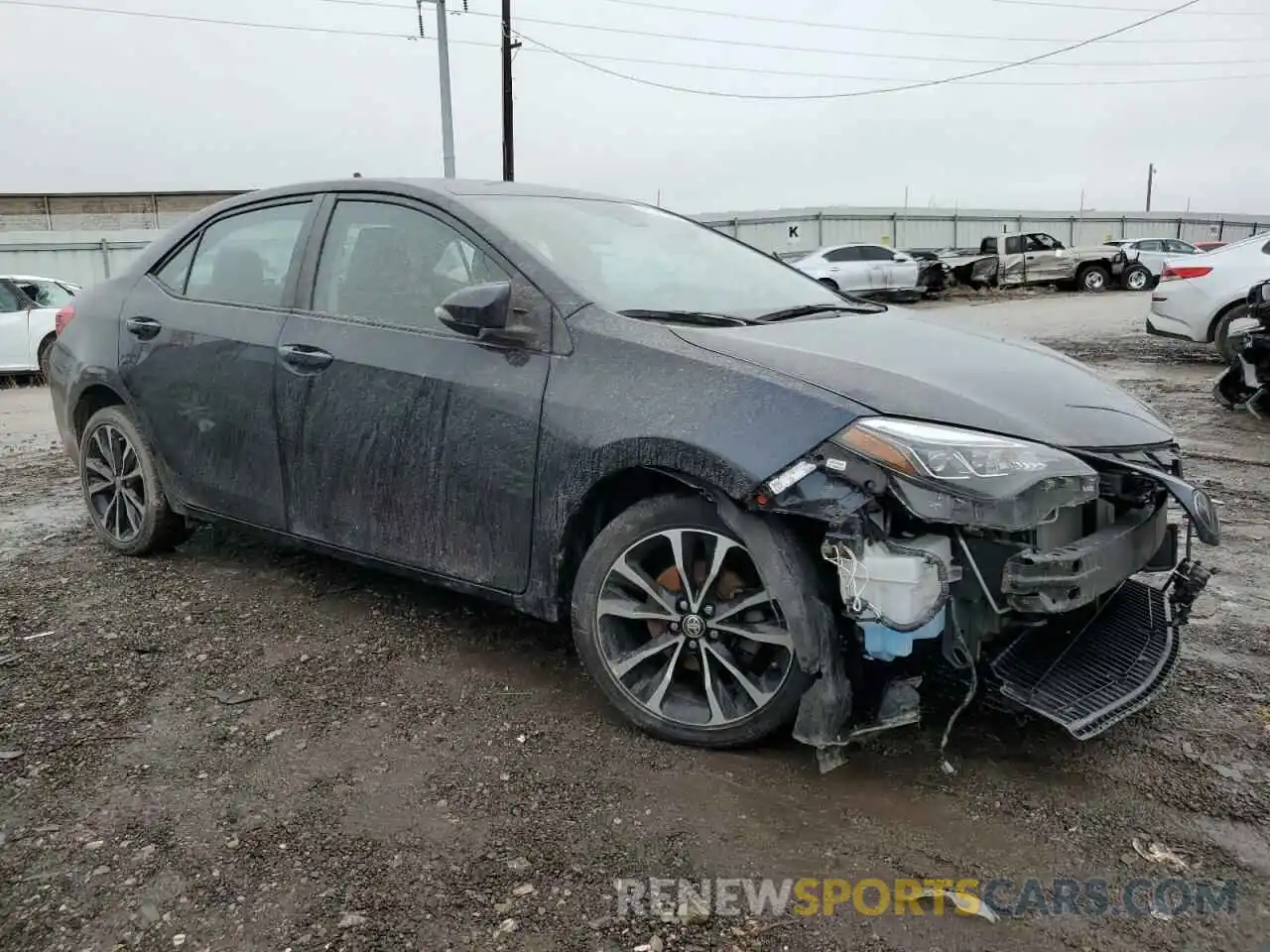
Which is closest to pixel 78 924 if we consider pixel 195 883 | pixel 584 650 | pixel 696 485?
pixel 195 883

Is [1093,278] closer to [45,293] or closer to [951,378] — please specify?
[45,293]

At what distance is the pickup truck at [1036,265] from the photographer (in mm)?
27406

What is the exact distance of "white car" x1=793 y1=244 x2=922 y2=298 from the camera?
2389 centimetres

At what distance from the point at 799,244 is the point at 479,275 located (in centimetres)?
2971

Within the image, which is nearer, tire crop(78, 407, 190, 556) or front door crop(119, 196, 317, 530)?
front door crop(119, 196, 317, 530)

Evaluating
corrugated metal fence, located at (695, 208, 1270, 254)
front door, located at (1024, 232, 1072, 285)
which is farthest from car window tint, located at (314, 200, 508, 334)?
front door, located at (1024, 232, 1072, 285)

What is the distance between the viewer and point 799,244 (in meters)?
31.7

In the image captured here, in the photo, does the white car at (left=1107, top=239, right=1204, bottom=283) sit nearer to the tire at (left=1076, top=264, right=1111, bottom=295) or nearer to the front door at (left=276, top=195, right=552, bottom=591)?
the tire at (left=1076, top=264, right=1111, bottom=295)

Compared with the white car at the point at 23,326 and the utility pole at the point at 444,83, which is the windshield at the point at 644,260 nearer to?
the white car at the point at 23,326

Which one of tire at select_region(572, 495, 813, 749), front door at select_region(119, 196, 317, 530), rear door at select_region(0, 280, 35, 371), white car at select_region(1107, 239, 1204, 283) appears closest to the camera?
tire at select_region(572, 495, 813, 749)

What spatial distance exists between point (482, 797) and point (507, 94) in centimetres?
2390

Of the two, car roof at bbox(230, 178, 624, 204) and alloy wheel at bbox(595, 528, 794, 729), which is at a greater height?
car roof at bbox(230, 178, 624, 204)

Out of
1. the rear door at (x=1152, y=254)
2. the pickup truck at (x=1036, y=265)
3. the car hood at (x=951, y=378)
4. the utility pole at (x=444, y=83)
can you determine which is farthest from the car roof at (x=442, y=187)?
the rear door at (x=1152, y=254)

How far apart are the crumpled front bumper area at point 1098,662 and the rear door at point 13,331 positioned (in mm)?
13828
